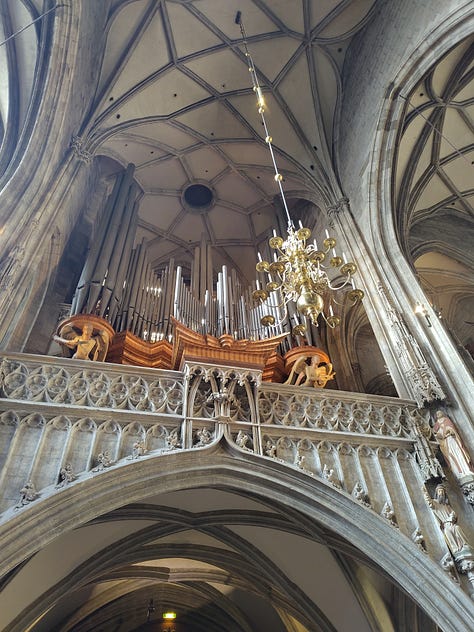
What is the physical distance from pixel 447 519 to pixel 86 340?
5.67 m

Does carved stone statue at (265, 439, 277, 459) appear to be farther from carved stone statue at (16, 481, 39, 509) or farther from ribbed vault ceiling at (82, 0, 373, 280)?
ribbed vault ceiling at (82, 0, 373, 280)

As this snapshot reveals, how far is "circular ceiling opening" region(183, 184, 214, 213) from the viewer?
1439cm

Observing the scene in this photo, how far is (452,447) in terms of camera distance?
560cm

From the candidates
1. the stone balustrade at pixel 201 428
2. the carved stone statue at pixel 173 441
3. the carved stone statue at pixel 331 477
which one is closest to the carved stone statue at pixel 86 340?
the stone balustrade at pixel 201 428

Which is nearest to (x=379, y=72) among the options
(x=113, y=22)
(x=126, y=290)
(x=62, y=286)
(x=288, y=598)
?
(x=113, y=22)

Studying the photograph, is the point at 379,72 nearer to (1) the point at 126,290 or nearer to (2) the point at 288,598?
(1) the point at 126,290

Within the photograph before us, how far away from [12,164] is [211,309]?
4.51m

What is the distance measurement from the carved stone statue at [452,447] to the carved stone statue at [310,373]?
246 cm

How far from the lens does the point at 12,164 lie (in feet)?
27.0

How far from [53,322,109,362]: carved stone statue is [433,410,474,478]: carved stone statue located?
522cm

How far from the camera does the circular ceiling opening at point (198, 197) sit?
567 inches

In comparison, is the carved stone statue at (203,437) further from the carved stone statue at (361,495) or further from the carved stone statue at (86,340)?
the carved stone statue at (86,340)

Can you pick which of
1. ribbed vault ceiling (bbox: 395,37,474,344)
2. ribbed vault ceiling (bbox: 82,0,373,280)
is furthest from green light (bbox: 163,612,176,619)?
ribbed vault ceiling (bbox: 82,0,373,280)

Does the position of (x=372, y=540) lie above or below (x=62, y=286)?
below
